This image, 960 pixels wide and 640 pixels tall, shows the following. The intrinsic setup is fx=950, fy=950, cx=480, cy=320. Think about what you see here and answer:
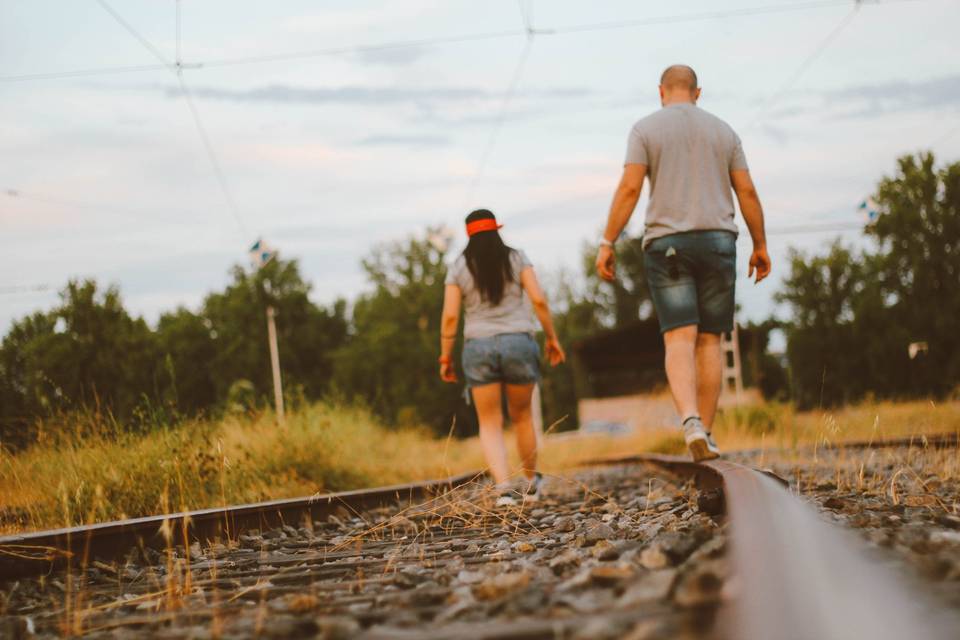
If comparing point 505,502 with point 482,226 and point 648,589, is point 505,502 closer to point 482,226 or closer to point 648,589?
point 482,226

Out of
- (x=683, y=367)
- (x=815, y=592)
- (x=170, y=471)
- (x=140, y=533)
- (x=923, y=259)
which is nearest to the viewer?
(x=815, y=592)

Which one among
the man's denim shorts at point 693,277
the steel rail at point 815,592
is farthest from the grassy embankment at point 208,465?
the steel rail at point 815,592

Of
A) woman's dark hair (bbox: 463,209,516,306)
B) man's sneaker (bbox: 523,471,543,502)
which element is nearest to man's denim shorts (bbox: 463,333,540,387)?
woman's dark hair (bbox: 463,209,516,306)

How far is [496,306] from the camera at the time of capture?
618 cm

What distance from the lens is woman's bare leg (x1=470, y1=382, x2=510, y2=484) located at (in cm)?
614

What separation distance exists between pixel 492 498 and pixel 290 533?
1.19 m

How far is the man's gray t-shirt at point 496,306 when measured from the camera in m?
6.16

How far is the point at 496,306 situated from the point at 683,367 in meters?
1.61

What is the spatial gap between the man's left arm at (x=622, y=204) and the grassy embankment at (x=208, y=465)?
1.41 meters

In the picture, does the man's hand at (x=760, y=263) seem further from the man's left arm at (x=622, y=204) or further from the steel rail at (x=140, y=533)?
the steel rail at (x=140, y=533)

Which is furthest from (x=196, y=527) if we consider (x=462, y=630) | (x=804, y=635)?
(x=804, y=635)

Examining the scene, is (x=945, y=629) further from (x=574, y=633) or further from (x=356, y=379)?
(x=356, y=379)

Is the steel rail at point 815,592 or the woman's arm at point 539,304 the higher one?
the woman's arm at point 539,304

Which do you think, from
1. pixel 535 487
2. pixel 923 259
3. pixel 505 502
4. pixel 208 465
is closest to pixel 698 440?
pixel 505 502
